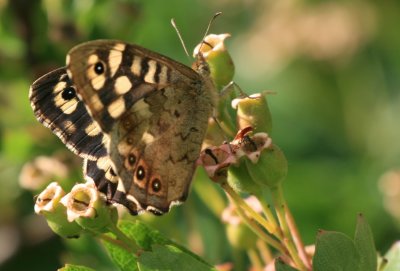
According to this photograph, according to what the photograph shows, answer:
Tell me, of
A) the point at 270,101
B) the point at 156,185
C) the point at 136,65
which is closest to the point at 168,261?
the point at 156,185

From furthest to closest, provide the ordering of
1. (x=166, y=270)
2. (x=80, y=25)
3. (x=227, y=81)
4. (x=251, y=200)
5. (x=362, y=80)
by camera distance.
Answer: (x=362, y=80), (x=80, y=25), (x=251, y=200), (x=227, y=81), (x=166, y=270)

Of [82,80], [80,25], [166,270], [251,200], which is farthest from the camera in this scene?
[80,25]

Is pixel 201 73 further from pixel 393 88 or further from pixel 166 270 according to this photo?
pixel 393 88

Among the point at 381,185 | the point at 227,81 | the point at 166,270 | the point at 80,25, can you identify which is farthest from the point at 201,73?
the point at 381,185

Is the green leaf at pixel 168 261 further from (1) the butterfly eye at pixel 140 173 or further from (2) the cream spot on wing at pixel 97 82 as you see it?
(2) the cream spot on wing at pixel 97 82

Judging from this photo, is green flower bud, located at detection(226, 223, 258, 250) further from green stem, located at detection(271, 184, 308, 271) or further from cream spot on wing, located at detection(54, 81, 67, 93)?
cream spot on wing, located at detection(54, 81, 67, 93)

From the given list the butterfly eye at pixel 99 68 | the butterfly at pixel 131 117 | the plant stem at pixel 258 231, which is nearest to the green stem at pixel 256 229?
the plant stem at pixel 258 231
